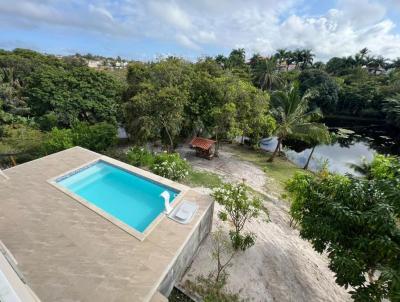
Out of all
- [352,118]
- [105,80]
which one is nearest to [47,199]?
[105,80]

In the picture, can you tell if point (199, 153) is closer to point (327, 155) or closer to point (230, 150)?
point (230, 150)

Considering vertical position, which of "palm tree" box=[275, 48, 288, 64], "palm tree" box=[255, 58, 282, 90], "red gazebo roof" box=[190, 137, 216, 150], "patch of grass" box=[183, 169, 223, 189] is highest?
"palm tree" box=[275, 48, 288, 64]

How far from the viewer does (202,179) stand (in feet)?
37.9

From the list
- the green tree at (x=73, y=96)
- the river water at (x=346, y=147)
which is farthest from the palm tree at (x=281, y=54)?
the green tree at (x=73, y=96)

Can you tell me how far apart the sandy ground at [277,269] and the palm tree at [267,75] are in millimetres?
28372

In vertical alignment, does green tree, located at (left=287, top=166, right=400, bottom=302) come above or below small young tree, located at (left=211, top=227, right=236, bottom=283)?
above

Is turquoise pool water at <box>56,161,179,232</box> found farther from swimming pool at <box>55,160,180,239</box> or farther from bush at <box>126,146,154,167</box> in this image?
bush at <box>126,146,154,167</box>

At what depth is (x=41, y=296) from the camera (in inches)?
161

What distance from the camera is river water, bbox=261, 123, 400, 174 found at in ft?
64.7

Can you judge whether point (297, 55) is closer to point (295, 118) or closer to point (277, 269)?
point (295, 118)

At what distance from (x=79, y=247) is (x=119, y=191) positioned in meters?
3.51

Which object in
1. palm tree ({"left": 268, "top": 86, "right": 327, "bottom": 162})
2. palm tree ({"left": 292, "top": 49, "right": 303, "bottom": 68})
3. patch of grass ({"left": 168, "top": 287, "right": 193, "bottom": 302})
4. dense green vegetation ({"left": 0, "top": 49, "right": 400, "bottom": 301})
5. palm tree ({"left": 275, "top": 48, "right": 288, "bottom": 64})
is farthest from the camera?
palm tree ({"left": 292, "top": 49, "right": 303, "bottom": 68})

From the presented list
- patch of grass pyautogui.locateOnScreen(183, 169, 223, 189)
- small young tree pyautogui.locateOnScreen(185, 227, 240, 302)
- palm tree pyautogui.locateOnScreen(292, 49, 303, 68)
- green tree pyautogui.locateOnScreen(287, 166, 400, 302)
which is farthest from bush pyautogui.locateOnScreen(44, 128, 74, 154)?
palm tree pyautogui.locateOnScreen(292, 49, 303, 68)

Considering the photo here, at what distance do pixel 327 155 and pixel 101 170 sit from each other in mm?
21530
